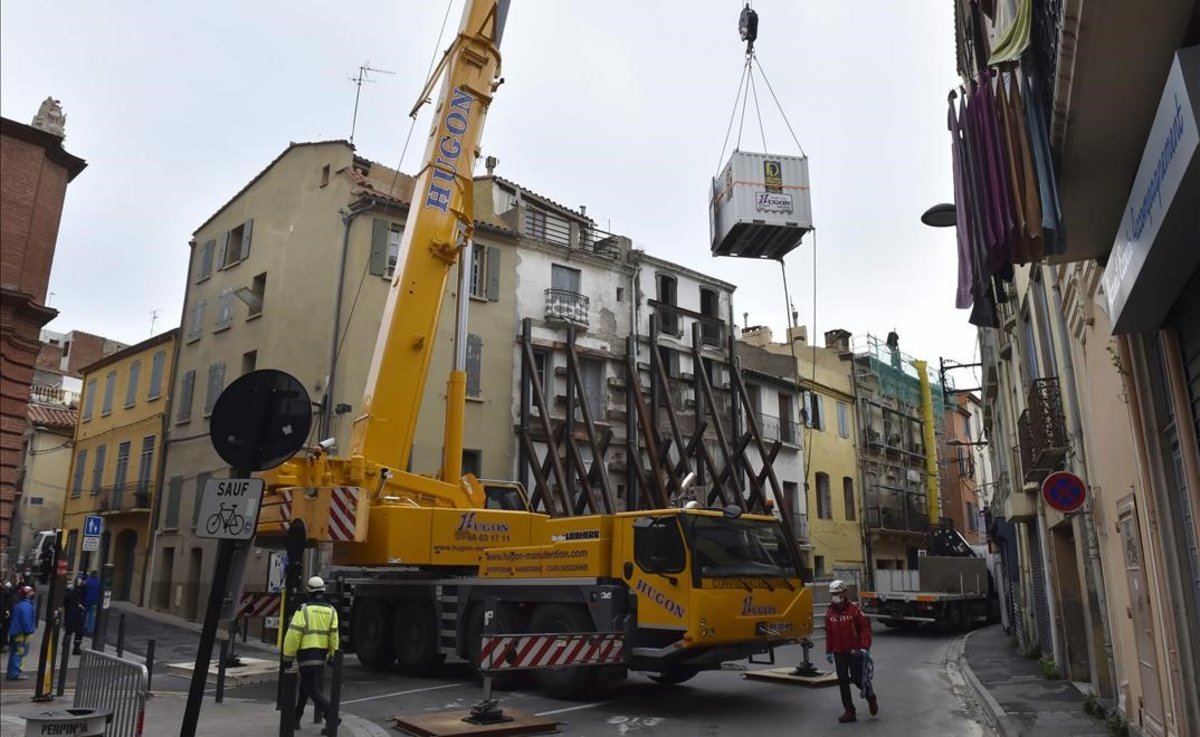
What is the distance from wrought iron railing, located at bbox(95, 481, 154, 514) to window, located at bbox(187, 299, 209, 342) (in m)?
4.78

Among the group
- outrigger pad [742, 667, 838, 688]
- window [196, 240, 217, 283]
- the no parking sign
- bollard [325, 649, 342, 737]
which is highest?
window [196, 240, 217, 283]

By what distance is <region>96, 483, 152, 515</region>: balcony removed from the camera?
1063 inches

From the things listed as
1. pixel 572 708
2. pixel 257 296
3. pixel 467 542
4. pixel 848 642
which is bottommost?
pixel 572 708

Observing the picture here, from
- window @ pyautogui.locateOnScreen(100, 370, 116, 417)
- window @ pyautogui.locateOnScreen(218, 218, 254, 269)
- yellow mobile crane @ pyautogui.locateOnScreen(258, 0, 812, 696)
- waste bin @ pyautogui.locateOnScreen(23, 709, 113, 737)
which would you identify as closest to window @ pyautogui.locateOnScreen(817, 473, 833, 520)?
yellow mobile crane @ pyautogui.locateOnScreen(258, 0, 812, 696)

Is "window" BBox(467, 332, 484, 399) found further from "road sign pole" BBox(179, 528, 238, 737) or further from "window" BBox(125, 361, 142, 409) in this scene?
"road sign pole" BBox(179, 528, 238, 737)

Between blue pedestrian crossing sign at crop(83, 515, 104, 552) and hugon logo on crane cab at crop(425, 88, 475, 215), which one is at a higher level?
hugon logo on crane cab at crop(425, 88, 475, 215)

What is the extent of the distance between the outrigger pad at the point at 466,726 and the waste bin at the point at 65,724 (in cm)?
412

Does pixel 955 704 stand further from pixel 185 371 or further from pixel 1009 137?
pixel 185 371

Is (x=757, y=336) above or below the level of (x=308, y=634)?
above

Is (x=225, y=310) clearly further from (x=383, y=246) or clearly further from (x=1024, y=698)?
(x=1024, y=698)

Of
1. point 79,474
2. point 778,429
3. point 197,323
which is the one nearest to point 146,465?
point 197,323

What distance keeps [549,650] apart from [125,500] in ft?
75.3

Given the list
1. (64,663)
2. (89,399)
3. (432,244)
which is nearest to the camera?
(64,663)

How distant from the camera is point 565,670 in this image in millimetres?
11633
